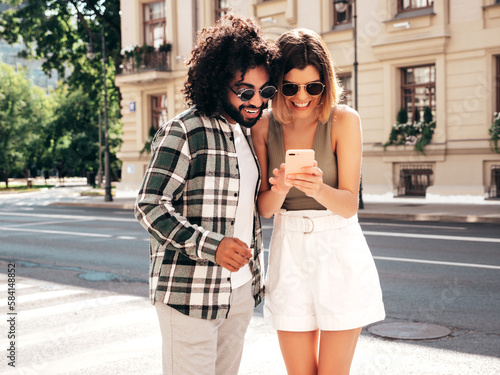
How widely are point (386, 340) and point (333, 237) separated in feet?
9.70

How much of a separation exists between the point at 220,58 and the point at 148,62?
88.7ft

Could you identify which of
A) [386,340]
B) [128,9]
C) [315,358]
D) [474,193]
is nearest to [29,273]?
[386,340]

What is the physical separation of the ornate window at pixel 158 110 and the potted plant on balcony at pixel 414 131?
11574 mm

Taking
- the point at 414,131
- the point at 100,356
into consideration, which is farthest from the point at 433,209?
the point at 100,356

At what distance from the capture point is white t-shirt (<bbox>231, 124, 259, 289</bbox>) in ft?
8.43

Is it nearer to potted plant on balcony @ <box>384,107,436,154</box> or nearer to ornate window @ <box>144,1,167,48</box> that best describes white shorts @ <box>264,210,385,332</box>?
potted plant on balcony @ <box>384,107,436,154</box>

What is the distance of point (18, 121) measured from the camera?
50281 millimetres

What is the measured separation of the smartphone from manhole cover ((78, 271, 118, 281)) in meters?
6.53

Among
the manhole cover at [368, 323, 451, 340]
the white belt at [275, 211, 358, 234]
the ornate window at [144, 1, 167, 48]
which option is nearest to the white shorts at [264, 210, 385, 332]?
the white belt at [275, 211, 358, 234]

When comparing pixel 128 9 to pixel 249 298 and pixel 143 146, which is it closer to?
pixel 143 146

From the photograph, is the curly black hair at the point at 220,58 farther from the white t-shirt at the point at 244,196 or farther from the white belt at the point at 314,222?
the white belt at the point at 314,222

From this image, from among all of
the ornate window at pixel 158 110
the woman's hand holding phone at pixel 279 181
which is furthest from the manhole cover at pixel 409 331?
the ornate window at pixel 158 110

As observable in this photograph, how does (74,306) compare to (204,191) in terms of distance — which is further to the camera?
(74,306)

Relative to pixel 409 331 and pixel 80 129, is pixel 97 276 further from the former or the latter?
pixel 80 129
